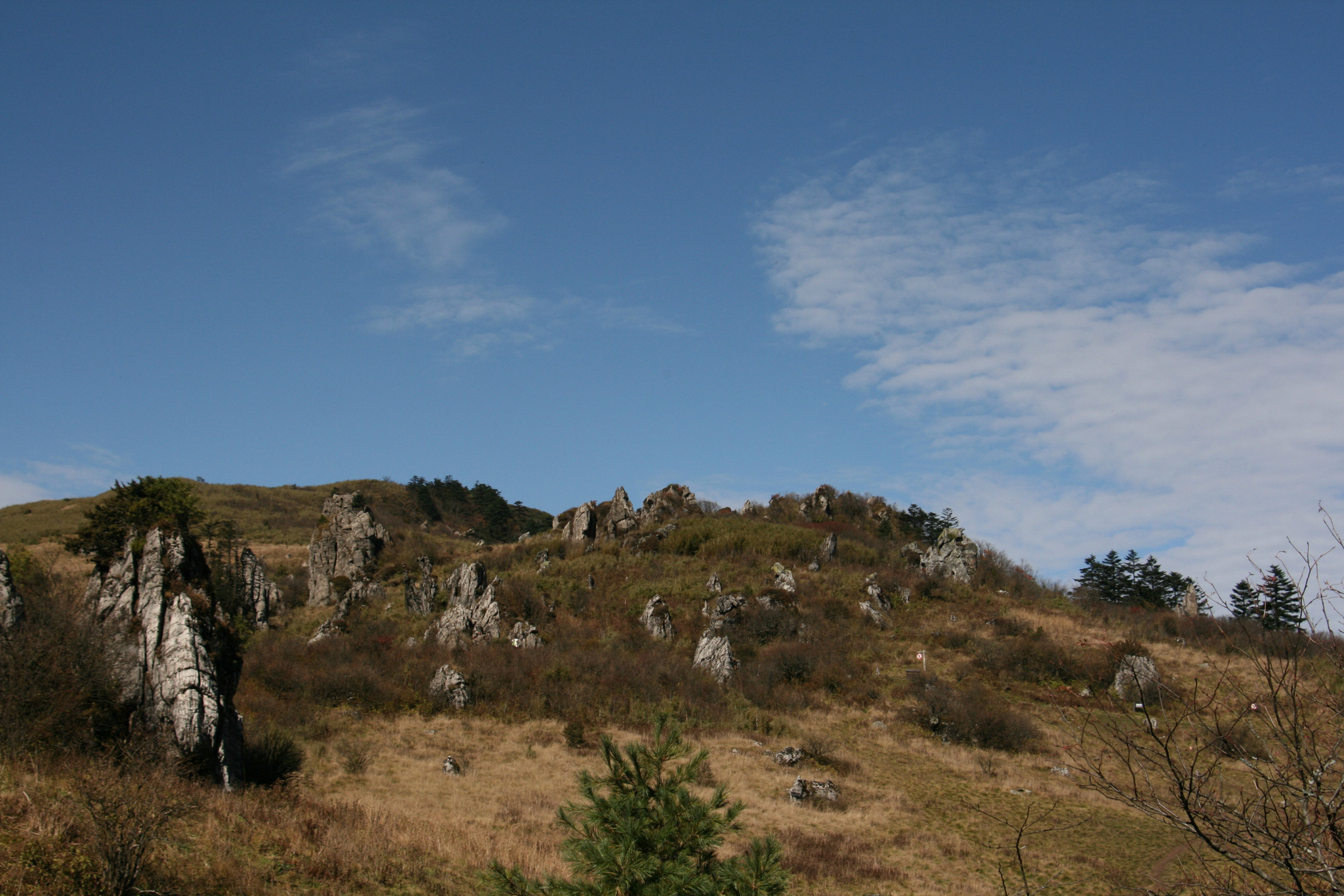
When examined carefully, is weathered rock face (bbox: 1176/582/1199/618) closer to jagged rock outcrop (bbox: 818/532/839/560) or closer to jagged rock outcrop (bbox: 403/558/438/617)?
jagged rock outcrop (bbox: 818/532/839/560)

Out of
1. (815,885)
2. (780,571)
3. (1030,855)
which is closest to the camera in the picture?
(815,885)

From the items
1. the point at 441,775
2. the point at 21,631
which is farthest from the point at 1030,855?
the point at 21,631

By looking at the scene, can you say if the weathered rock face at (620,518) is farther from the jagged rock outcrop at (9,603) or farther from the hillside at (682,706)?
the jagged rock outcrop at (9,603)

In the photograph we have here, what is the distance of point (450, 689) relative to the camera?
30969mm

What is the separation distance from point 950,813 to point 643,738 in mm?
10205

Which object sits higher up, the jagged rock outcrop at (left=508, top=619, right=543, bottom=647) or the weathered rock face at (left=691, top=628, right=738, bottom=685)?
the jagged rock outcrop at (left=508, top=619, right=543, bottom=647)

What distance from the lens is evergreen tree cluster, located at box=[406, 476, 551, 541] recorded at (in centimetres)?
8550

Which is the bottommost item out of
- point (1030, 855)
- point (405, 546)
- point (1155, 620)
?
point (1030, 855)

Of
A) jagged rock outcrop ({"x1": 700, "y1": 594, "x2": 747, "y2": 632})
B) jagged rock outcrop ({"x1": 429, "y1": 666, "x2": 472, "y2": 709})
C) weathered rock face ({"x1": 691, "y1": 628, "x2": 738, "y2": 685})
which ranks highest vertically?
jagged rock outcrop ({"x1": 700, "y1": 594, "x2": 747, "y2": 632})

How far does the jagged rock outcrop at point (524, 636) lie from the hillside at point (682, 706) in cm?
61

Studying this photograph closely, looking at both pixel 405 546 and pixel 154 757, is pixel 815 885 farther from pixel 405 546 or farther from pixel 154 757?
pixel 405 546

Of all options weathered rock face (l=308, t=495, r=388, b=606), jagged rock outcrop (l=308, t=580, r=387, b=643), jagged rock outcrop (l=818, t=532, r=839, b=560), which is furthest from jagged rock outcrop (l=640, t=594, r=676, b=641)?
weathered rock face (l=308, t=495, r=388, b=606)

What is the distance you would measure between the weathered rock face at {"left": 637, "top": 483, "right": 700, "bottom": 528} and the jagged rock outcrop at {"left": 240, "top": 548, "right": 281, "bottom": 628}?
25.1 metres

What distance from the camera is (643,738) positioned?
26.5m
